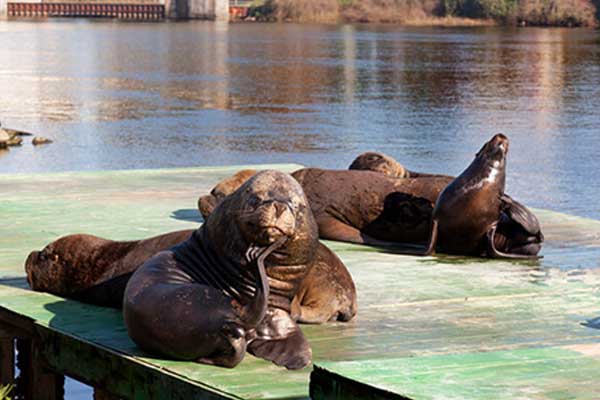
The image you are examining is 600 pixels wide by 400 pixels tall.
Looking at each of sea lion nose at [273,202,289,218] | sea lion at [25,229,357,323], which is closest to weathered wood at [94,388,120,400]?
sea lion at [25,229,357,323]

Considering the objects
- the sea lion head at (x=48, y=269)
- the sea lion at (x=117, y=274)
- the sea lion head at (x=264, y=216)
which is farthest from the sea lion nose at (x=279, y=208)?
the sea lion head at (x=48, y=269)

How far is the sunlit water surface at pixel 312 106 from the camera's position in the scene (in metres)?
26.9

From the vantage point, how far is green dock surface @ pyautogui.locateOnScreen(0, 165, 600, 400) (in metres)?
5.12

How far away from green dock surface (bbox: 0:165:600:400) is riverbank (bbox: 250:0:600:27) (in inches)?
3632

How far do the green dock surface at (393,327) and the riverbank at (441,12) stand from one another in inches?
3632

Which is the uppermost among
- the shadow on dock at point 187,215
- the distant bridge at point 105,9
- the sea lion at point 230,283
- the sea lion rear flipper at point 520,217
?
the sea lion at point 230,283

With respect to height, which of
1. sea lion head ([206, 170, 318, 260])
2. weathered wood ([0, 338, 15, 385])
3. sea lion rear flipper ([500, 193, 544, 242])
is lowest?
weathered wood ([0, 338, 15, 385])

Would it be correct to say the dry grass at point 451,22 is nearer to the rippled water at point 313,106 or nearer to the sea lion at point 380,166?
the rippled water at point 313,106

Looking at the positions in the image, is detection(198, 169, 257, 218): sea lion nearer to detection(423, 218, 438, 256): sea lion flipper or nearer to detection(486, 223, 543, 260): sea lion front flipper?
detection(423, 218, 438, 256): sea lion flipper

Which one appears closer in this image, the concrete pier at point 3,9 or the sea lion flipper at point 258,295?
the sea lion flipper at point 258,295

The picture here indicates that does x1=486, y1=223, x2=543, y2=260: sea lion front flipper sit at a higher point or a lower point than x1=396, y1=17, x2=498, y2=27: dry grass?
higher

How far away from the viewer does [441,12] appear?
352 feet

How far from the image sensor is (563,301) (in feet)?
25.2

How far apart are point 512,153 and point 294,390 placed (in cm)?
2291
